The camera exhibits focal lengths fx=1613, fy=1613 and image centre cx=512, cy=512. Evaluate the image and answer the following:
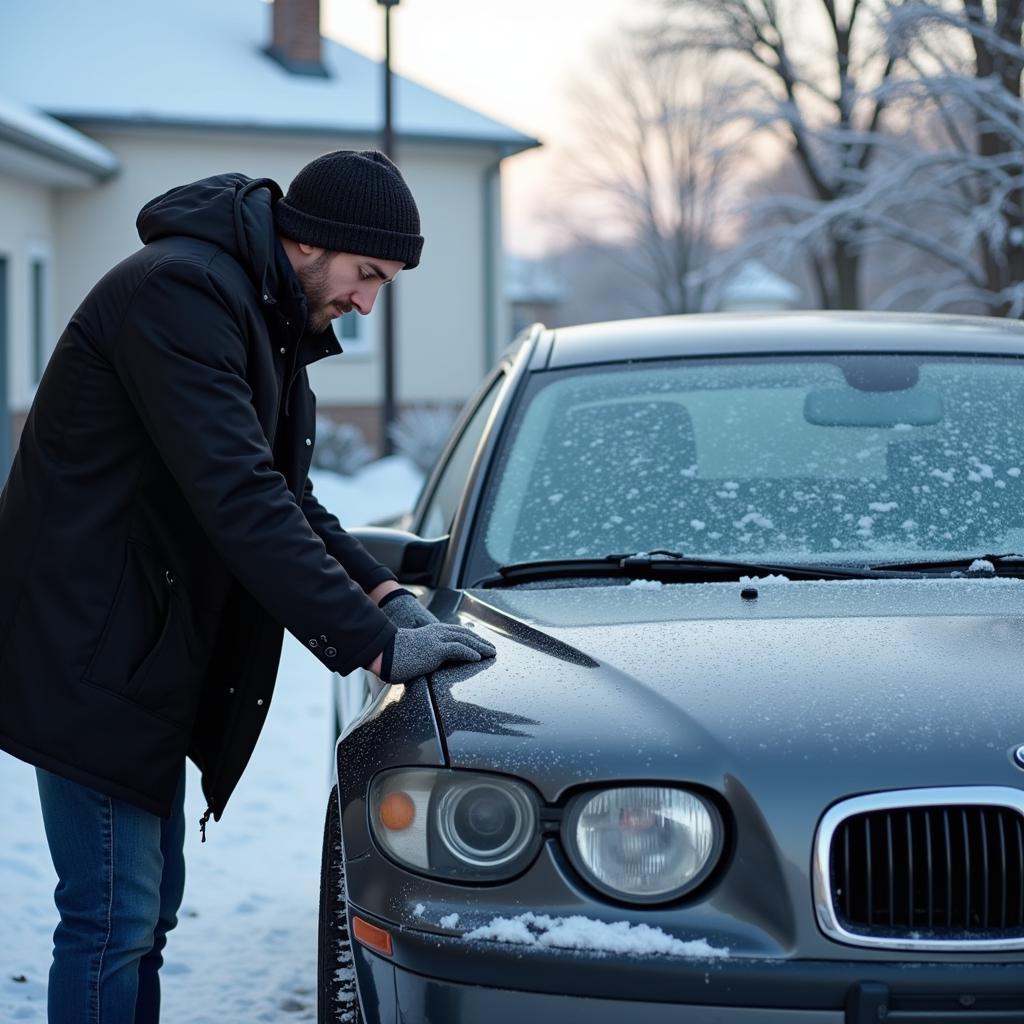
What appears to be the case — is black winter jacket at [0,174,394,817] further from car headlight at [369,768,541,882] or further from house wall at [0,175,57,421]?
house wall at [0,175,57,421]

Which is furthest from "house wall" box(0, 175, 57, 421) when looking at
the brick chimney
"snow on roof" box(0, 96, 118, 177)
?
the brick chimney

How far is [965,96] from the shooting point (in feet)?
47.1

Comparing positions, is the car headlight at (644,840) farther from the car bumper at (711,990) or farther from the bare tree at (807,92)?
the bare tree at (807,92)

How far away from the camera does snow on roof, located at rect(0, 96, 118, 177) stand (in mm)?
14906

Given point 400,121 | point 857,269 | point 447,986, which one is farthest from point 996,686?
point 857,269

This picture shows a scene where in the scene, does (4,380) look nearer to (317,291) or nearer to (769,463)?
(769,463)

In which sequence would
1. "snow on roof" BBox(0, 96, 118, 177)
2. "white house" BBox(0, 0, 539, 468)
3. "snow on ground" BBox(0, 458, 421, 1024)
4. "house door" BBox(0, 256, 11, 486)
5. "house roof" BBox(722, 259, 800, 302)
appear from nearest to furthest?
"snow on ground" BBox(0, 458, 421, 1024)
"snow on roof" BBox(0, 96, 118, 177)
"house door" BBox(0, 256, 11, 486)
"white house" BBox(0, 0, 539, 468)
"house roof" BBox(722, 259, 800, 302)

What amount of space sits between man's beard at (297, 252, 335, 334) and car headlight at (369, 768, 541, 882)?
0.85 m

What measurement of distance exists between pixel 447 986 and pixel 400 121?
21.3 meters

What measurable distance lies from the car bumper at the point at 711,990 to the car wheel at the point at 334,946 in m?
0.27

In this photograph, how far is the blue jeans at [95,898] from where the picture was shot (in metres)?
2.55

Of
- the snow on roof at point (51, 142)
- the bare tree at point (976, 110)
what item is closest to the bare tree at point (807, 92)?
the bare tree at point (976, 110)

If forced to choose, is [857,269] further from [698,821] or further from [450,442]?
[698,821]

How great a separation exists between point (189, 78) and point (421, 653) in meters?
21.4
